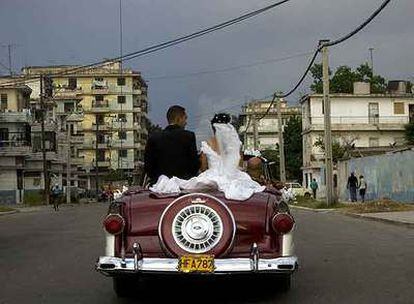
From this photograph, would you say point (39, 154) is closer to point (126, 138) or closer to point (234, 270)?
point (126, 138)

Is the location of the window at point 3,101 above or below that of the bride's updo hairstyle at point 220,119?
above

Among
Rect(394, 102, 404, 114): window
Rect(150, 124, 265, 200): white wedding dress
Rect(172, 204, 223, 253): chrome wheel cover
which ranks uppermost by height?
Rect(394, 102, 404, 114): window

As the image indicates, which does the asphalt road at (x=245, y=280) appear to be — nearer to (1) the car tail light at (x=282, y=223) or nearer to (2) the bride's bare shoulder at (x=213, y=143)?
(1) the car tail light at (x=282, y=223)

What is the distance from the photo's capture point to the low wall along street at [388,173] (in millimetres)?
35031

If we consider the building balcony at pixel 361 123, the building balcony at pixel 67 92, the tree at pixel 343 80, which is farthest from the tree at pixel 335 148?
the building balcony at pixel 67 92

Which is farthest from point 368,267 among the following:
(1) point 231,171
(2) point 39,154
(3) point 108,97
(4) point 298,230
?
(3) point 108,97

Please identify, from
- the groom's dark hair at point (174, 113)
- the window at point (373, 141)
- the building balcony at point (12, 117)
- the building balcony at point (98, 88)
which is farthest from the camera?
the building balcony at point (98, 88)

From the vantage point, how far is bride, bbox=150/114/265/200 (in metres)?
7.72

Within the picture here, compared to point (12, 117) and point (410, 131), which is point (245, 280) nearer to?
point (410, 131)

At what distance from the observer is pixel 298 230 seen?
1861cm

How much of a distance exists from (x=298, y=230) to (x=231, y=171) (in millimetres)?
10707

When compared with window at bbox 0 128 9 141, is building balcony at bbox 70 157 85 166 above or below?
below

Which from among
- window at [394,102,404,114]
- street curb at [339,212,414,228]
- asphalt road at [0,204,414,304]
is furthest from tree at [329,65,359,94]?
asphalt road at [0,204,414,304]

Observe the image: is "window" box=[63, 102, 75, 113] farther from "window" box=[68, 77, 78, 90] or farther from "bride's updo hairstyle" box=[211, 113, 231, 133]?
"bride's updo hairstyle" box=[211, 113, 231, 133]
